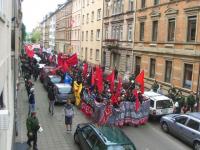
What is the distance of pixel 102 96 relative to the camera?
59.7ft

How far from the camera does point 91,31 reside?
165 ft

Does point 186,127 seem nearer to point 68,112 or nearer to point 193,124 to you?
point 193,124

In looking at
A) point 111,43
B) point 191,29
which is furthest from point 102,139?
point 111,43

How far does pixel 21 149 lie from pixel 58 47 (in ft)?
249

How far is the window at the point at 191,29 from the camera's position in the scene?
893 inches

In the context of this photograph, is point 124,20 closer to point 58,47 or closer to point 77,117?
point 77,117

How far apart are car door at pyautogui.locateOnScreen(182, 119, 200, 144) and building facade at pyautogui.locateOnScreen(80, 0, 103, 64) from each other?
3066 cm

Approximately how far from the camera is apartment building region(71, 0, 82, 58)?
2339 inches

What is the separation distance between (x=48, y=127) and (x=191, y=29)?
12.5m

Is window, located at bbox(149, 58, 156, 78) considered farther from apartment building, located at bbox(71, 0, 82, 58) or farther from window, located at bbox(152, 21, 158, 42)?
apartment building, located at bbox(71, 0, 82, 58)

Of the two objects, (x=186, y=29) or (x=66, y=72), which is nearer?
(x=186, y=29)

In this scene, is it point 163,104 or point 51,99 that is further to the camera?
point 51,99

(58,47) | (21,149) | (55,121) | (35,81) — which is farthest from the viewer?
(58,47)

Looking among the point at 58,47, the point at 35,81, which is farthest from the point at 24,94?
the point at 58,47
